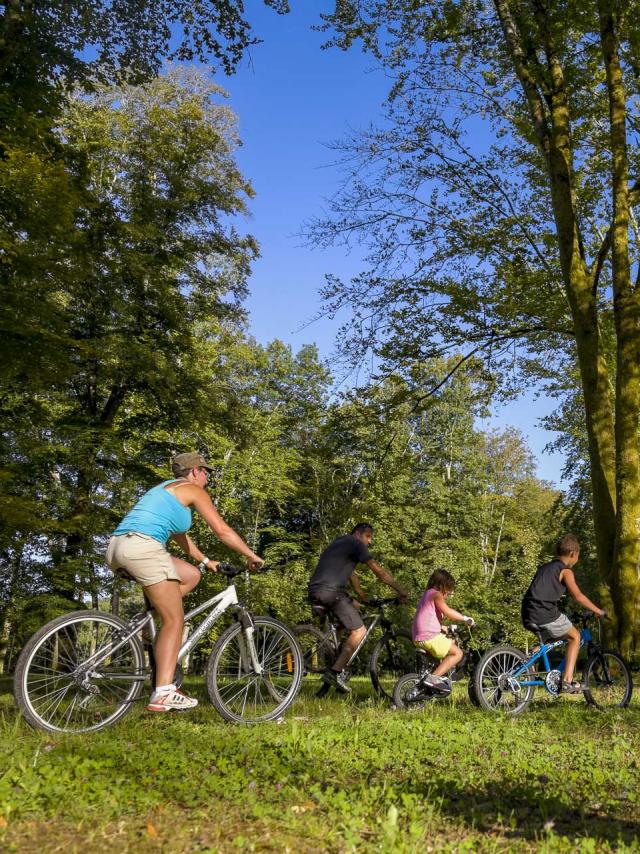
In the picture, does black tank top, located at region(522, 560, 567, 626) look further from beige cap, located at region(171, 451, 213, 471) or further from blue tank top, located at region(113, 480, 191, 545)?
blue tank top, located at region(113, 480, 191, 545)

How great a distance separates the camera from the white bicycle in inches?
191

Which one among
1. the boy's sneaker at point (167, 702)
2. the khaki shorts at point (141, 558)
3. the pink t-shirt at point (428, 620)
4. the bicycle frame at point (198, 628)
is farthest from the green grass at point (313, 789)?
the pink t-shirt at point (428, 620)

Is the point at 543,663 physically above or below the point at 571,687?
above

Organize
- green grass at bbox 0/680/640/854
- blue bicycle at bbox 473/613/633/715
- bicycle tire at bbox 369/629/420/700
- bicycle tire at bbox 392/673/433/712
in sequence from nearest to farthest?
green grass at bbox 0/680/640/854 → bicycle tire at bbox 392/673/433/712 → blue bicycle at bbox 473/613/633/715 → bicycle tire at bbox 369/629/420/700

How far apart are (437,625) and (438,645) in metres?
0.20

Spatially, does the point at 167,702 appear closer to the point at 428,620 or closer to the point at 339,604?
the point at 339,604

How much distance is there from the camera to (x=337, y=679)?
7.88 metres

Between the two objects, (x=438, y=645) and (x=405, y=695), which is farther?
(x=438, y=645)

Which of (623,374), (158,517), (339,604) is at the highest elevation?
(623,374)

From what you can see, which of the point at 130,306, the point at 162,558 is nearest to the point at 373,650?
the point at 162,558

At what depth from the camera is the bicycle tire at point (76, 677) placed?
4.80m

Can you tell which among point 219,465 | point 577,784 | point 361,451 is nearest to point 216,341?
point 219,465

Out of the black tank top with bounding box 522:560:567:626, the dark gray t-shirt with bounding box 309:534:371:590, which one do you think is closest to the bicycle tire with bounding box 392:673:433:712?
the dark gray t-shirt with bounding box 309:534:371:590

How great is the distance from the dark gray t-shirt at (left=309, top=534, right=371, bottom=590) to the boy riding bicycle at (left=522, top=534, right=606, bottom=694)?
1.84 metres
